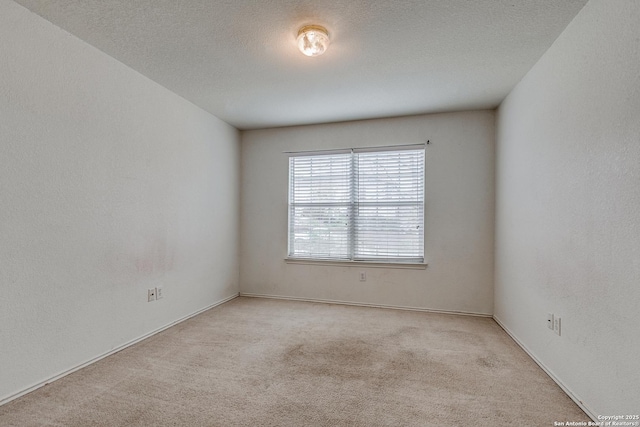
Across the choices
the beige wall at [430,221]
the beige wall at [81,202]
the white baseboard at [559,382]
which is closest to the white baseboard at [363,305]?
the beige wall at [430,221]

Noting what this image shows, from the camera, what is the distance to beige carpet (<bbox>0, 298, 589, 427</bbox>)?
66.9 inches

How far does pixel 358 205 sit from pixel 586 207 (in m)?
2.48

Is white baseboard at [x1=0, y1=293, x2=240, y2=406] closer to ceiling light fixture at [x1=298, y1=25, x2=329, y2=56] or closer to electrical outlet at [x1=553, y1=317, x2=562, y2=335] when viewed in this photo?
ceiling light fixture at [x1=298, y1=25, x2=329, y2=56]

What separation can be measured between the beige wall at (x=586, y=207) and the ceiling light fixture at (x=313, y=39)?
1578 millimetres

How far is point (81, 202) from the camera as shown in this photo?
2.26 meters

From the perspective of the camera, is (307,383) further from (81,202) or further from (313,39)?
(313,39)

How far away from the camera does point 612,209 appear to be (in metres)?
1.58

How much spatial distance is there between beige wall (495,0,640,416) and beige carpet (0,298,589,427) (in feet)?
1.07

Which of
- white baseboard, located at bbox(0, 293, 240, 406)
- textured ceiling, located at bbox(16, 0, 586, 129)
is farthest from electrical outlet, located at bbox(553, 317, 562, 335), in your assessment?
white baseboard, located at bbox(0, 293, 240, 406)

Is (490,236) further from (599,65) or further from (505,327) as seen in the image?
(599,65)

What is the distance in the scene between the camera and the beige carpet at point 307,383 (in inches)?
66.9

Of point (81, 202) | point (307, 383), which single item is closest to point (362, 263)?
point (307, 383)

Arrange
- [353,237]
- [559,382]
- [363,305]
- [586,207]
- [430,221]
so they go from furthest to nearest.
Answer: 1. [353,237]
2. [363,305]
3. [430,221]
4. [559,382]
5. [586,207]

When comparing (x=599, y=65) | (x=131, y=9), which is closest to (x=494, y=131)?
(x=599, y=65)
